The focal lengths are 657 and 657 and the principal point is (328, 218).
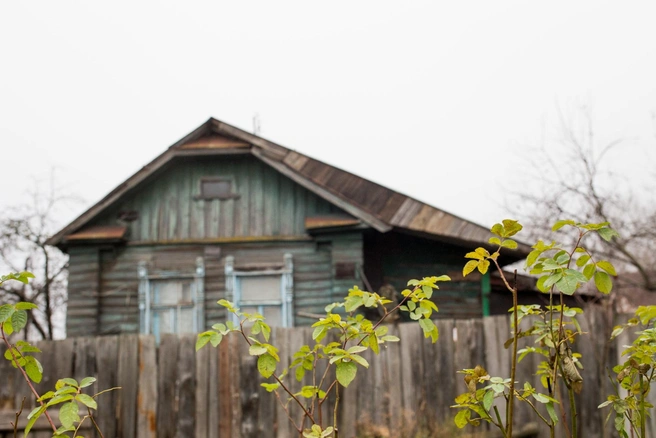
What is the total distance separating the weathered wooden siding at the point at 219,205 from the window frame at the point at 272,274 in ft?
1.94

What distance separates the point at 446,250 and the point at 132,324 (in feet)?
19.5

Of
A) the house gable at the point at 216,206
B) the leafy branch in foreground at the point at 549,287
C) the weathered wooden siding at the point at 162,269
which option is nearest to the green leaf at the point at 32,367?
the leafy branch in foreground at the point at 549,287

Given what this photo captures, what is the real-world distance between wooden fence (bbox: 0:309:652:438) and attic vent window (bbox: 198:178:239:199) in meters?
6.23

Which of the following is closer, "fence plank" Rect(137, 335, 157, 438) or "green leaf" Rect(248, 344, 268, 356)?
"green leaf" Rect(248, 344, 268, 356)

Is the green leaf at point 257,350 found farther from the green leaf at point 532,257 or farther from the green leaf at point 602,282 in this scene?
the green leaf at point 602,282

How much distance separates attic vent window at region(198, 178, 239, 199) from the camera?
40.5ft

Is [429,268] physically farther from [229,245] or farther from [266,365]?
[266,365]

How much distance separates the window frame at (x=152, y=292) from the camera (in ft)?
39.1

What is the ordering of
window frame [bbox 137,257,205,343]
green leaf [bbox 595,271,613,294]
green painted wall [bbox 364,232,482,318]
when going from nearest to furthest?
green leaf [bbox 595,271,613,294]
window frame [bbox 137,257,205,343]
green painted wall [bbox 364,232,482,318]

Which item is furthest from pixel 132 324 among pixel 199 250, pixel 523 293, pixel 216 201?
pixel 523 293

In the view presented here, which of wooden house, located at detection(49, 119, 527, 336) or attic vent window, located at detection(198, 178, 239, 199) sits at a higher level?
attic vent window, located at detection(198, 178, 239, 199)

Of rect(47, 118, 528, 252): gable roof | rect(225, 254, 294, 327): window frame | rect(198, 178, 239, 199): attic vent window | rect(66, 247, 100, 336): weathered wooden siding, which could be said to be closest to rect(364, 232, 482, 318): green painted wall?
rect(47, 118, 528, 252): gable roof

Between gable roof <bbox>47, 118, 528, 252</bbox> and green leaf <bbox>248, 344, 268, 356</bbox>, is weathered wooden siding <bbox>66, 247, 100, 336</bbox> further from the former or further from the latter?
green leaf <bbox>248, 344, 268, 356</bbox>

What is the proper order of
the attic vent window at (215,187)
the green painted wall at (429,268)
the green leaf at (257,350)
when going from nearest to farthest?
the green leaf at (257,350) → the green painted wall at (429,268) → the attic vent window at (215,187)
